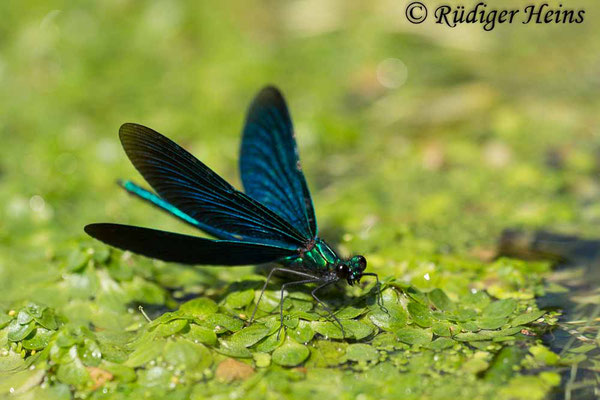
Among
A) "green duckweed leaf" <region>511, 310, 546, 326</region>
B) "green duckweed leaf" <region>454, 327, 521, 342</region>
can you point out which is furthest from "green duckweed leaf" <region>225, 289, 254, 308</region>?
"green duckweed leaf" <region>511, 310, 546, 326</region>

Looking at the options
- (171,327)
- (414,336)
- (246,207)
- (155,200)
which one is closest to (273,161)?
(246,207)

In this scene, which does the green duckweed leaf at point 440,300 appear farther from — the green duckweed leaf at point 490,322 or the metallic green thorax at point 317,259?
the metallic green thorax at point 317,259

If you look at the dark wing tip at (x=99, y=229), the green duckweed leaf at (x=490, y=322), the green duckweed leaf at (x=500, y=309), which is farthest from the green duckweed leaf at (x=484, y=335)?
the dark wing tip at (x=99, y=229)

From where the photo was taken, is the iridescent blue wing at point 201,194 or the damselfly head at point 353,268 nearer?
the iridescent blue wing at point 201,194

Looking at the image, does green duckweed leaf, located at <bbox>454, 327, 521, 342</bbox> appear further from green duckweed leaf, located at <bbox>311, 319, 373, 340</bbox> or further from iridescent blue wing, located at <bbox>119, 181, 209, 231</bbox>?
iridescent blue wing, located at <bbox>119, 181, 209, 231</bbox>

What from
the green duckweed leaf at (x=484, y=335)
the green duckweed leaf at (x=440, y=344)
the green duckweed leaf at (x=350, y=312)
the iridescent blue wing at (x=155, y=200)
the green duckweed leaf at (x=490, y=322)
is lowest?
the green duckweed leaf at (x=440, y=344)

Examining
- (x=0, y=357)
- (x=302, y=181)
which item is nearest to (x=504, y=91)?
(x=302, y=181)

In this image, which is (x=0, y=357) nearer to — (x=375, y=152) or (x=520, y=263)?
(x=520, y=263)

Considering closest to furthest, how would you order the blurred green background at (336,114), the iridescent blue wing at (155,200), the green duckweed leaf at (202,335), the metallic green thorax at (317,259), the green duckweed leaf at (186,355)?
the green duckweed leaf at (186,355) < the green duckweed leaf at (202,335) < the metallic green thorax at (317,259) < the iridescent blue wing at (155,200) < the blurred green background at (336,114)
